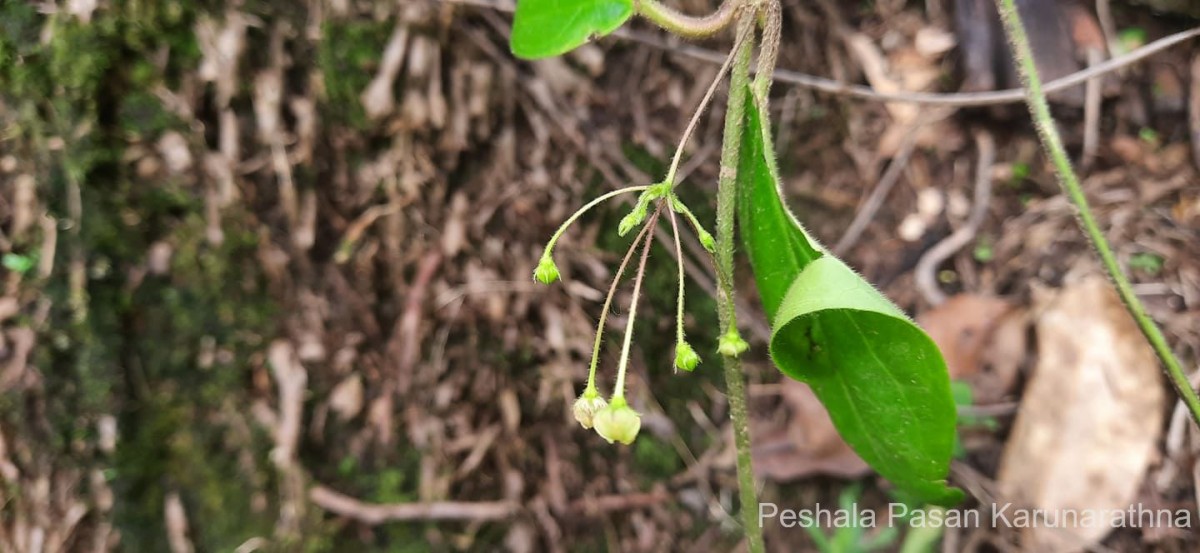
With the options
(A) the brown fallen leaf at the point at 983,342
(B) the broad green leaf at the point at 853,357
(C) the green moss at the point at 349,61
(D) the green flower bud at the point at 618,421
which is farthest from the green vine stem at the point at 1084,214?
(C) the green moss at the point at 349,61

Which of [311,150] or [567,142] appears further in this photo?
[567,142]

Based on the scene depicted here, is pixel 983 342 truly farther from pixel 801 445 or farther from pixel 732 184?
pixel 732 184

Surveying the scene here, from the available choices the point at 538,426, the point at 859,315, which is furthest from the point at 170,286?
the point at 859,315

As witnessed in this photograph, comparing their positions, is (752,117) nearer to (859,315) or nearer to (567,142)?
(859,315)

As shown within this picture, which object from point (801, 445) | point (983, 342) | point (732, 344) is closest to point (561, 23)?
point (732, 344)

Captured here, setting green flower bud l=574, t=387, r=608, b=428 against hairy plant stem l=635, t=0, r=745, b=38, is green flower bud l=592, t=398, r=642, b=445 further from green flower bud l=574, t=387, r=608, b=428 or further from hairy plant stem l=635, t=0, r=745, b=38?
hairy plant stem l=635, t=0, r=745, b=38

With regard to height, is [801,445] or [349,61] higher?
[349,61]
